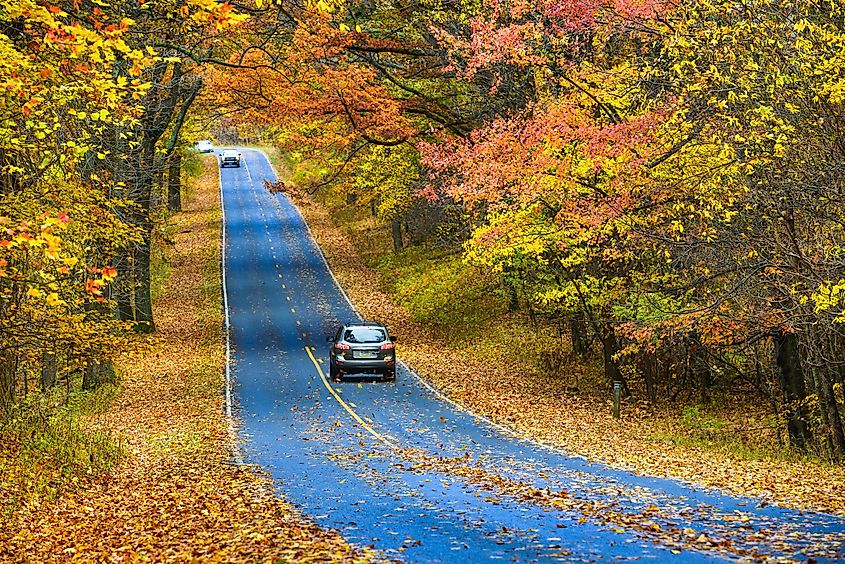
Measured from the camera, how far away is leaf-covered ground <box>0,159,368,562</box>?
10.5 m

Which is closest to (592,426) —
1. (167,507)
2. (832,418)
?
(832,418)

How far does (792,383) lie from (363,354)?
42.8 feet

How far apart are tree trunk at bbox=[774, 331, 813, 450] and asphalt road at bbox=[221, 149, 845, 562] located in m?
5.74

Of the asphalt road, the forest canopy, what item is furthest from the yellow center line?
the forest canopy

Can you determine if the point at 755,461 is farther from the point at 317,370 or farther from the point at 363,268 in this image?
the point at 363,268

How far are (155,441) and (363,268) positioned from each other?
33.9 m

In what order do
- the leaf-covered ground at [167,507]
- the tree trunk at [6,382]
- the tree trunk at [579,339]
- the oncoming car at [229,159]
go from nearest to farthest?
the leaf-covered ground at [167,507]
the tree trunk at [6,382]
the tree trunk at [579,339]
the oncoming car at [229,159]

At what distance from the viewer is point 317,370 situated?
107ft

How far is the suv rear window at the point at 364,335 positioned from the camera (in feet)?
99.3

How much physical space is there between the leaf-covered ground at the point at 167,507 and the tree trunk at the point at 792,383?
11.6 m

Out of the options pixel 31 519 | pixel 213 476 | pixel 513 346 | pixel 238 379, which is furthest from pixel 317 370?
pixel 31 519

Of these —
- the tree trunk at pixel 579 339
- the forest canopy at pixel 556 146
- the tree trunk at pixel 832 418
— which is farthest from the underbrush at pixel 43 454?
the tree trunk at pixel 579 339

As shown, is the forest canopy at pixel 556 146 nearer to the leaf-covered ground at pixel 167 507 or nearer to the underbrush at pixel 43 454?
the underbrush at pixel 43 454

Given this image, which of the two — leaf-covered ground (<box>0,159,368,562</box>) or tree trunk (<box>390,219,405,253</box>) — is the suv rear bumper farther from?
tree trunk (<box>390,219,405,253</box>)
